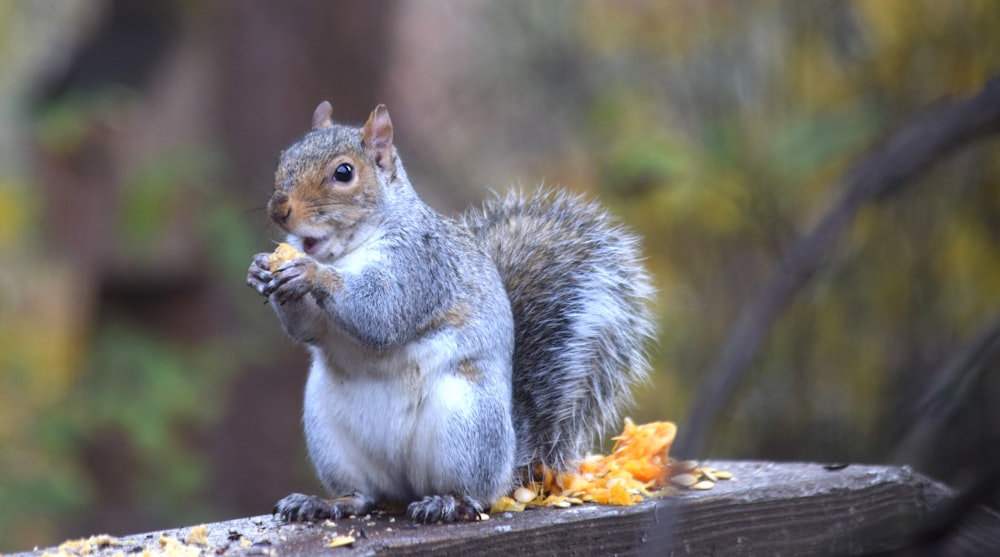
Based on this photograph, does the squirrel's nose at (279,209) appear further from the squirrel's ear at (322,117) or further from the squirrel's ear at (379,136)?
the squirrel's ear at (322,117)

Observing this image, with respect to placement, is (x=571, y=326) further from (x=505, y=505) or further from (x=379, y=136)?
(x=379, y=136)

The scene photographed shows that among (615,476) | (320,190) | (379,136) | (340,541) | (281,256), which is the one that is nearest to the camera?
(340,541)

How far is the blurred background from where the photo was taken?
14.0 ft

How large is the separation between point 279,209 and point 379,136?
1.05 ft

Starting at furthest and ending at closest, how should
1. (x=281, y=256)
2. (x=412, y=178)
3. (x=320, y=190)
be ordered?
(x=412, y=178)
(x=320, y=190)
(x=281, y=256)

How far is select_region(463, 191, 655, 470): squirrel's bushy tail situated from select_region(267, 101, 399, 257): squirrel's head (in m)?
0.41

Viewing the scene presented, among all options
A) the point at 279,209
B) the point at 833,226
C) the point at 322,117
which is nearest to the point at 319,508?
the point at 279,209

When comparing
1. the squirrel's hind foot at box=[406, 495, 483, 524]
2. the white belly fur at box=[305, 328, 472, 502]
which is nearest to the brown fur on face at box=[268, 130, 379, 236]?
the white belly fur at box=[305, 328, 472, 502]

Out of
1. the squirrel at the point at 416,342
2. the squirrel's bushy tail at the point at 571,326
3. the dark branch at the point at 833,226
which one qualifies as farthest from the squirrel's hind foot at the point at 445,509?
the dark branch at the point at 833,226

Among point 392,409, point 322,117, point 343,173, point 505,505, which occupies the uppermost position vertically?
point 322,117

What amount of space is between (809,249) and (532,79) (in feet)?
21.7

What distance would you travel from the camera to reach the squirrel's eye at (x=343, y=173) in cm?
220

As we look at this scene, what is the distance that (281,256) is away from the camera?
205cm

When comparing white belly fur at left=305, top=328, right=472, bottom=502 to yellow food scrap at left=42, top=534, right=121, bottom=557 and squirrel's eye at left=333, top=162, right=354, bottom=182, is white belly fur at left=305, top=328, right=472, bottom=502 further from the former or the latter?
yellow food scrap at left=42, top=534, right=121, bottom=557
